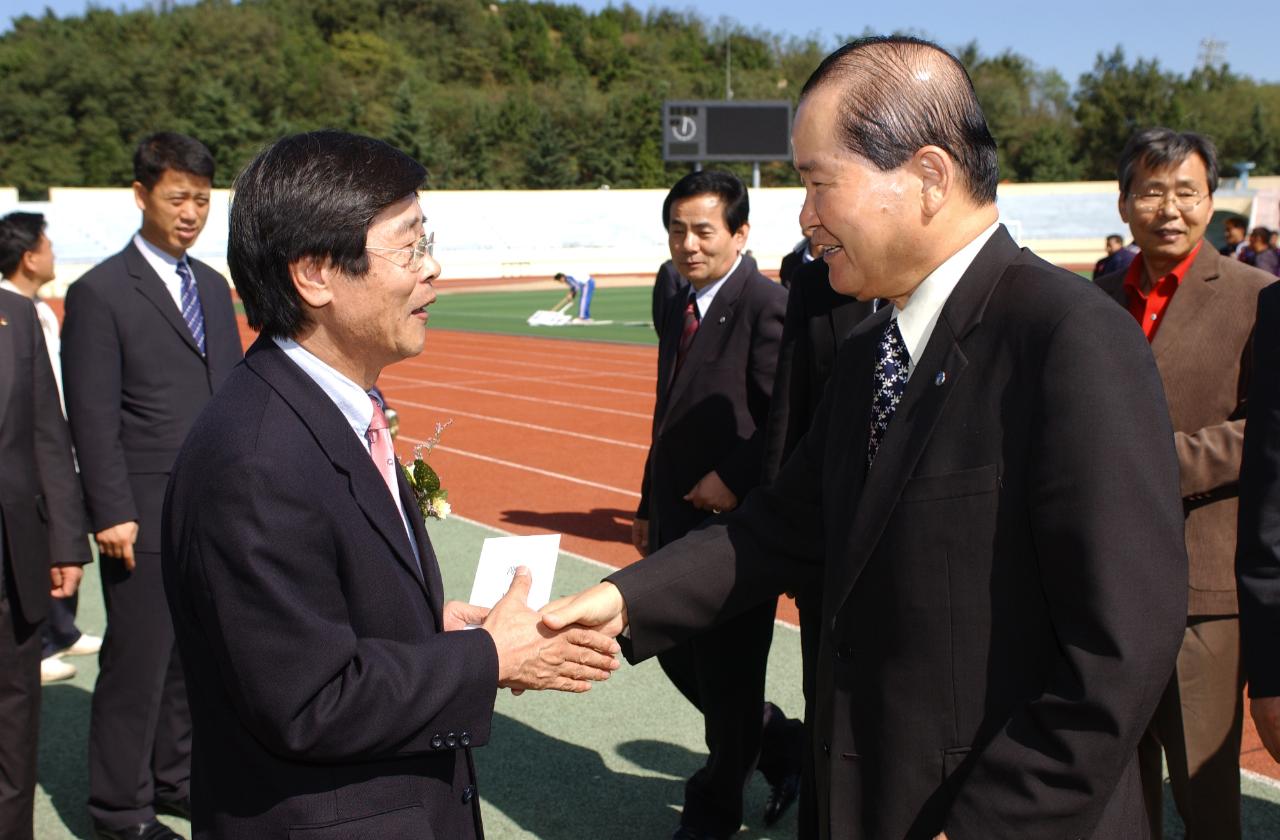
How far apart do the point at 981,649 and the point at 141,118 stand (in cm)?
6684

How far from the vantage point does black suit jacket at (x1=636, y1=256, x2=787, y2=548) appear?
4762 mm

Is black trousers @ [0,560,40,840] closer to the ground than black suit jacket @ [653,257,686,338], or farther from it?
closer to the ground

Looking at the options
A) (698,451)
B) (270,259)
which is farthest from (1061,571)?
(698,451)

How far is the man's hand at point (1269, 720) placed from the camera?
249 cm

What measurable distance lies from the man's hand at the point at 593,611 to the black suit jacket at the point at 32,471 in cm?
199

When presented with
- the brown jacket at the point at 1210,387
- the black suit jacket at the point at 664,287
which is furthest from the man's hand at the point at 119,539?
the brown jacket at the point at 1210,387

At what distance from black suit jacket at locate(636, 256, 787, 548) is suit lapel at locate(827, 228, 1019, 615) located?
2697mm

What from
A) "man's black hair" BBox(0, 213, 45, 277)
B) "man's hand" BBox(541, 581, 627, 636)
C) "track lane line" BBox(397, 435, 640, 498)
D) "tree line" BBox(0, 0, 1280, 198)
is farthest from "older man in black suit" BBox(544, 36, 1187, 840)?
"tree line" BBox(0, 0, 1280, 198)

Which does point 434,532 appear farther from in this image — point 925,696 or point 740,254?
point 925,696

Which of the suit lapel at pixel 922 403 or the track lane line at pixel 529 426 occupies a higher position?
the suit lapel at pixel 922 403

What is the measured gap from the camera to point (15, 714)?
11.9 ft

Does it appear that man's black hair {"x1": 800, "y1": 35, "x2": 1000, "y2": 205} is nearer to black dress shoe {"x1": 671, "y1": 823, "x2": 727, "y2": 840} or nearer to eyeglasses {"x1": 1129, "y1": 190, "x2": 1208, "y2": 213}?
eyeglasses {"x1": 1129, "y1": 190, "x2": 1208, "y2": 213}

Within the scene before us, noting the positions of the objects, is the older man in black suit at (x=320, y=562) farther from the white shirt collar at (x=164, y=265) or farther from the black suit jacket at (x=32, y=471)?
the white shirt collar at (x=164, y=265)

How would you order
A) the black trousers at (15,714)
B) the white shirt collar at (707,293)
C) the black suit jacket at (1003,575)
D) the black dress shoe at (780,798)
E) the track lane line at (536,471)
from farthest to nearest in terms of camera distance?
the track lane line at (536,471), the white shirt collar at (707,293), the black dress shoe at (780,798), the black trousers at (15,714), the black suit jacket at (1003,575)
